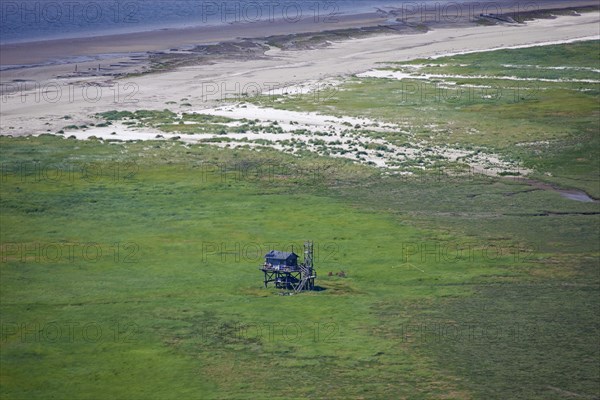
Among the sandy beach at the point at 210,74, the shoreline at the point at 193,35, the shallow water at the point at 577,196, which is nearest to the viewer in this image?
the shallow water at the point at 577,196

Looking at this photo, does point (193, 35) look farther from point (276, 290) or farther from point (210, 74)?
point (276, 290)

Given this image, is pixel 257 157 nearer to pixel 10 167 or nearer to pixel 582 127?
pixel 10 167

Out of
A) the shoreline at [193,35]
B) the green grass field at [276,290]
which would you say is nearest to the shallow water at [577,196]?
the green grass field at [276,290]

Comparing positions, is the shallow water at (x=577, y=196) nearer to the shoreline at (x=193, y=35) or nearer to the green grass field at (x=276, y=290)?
the green grass field at (x=276, y=290)

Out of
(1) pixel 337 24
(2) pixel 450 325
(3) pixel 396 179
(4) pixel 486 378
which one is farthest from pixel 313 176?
(1) pixel 337 24

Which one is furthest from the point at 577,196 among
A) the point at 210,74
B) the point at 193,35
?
the point at 193,35
